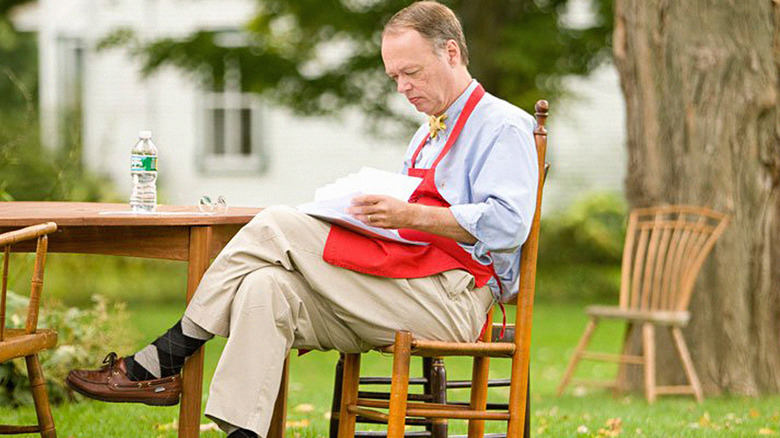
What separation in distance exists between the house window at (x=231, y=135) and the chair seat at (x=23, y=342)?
13.8 m

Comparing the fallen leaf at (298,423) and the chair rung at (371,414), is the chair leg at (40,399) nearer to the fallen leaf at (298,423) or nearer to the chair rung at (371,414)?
the chair rung at (371,414)

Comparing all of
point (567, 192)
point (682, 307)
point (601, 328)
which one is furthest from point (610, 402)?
point (567, 192)

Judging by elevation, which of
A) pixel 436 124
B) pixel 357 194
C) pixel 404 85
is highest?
pixel 404 85

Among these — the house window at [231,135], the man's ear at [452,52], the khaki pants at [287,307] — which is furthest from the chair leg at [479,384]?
the house window at [231,135]

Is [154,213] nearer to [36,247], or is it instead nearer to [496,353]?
[36,247]

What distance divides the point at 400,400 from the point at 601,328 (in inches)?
448

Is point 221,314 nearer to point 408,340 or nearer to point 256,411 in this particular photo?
point 256,411

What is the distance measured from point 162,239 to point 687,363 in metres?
4.28

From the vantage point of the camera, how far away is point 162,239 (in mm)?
4129

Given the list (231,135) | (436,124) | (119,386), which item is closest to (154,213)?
(119,386)

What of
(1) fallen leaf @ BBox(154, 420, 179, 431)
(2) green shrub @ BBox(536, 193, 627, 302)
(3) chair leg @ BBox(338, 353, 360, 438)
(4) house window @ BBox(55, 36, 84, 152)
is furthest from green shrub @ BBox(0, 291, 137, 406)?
(4) house window @ BBox(55, 36, 84, 152)

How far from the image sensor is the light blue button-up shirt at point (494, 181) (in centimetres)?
385

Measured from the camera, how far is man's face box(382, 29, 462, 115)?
4.08 meters

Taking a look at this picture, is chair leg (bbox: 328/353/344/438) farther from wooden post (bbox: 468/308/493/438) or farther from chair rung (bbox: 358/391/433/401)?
wooden post (bbox: 468/308/493/438)
